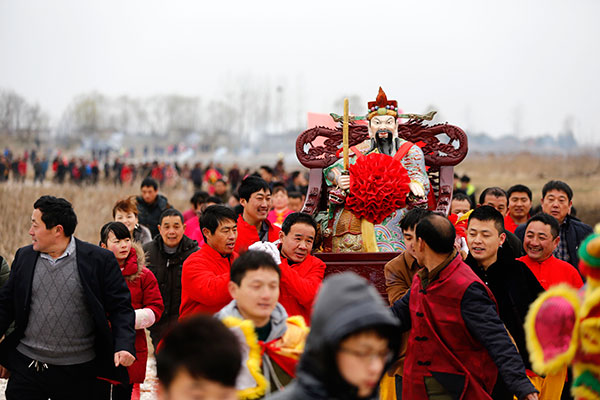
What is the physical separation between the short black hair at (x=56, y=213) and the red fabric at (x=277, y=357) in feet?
5.54

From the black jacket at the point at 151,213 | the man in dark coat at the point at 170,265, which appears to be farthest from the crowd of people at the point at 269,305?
the black jacket at the point at 151,213

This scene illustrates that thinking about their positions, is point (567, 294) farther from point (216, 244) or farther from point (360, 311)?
point (216, 244)

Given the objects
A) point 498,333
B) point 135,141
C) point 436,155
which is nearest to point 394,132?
point 436,155

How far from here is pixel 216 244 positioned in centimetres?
451

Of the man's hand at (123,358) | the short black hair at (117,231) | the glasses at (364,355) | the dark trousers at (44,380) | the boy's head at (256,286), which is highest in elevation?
the short black hair at (117,231)

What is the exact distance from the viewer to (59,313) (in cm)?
411

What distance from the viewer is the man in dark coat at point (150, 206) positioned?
9023 mm

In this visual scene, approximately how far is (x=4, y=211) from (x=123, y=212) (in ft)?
16.7

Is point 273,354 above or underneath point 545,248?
underneath

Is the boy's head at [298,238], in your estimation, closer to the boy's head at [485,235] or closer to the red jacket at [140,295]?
the boy's head at [485,235]

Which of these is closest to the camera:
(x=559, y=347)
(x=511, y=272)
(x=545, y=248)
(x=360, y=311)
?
(x=360, y=311)

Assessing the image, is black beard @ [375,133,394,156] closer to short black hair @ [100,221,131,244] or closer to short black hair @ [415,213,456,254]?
short black hair @ [100,221,131,244]

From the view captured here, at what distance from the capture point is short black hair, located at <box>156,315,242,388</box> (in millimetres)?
2076

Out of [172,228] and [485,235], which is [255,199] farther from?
[485,235]
